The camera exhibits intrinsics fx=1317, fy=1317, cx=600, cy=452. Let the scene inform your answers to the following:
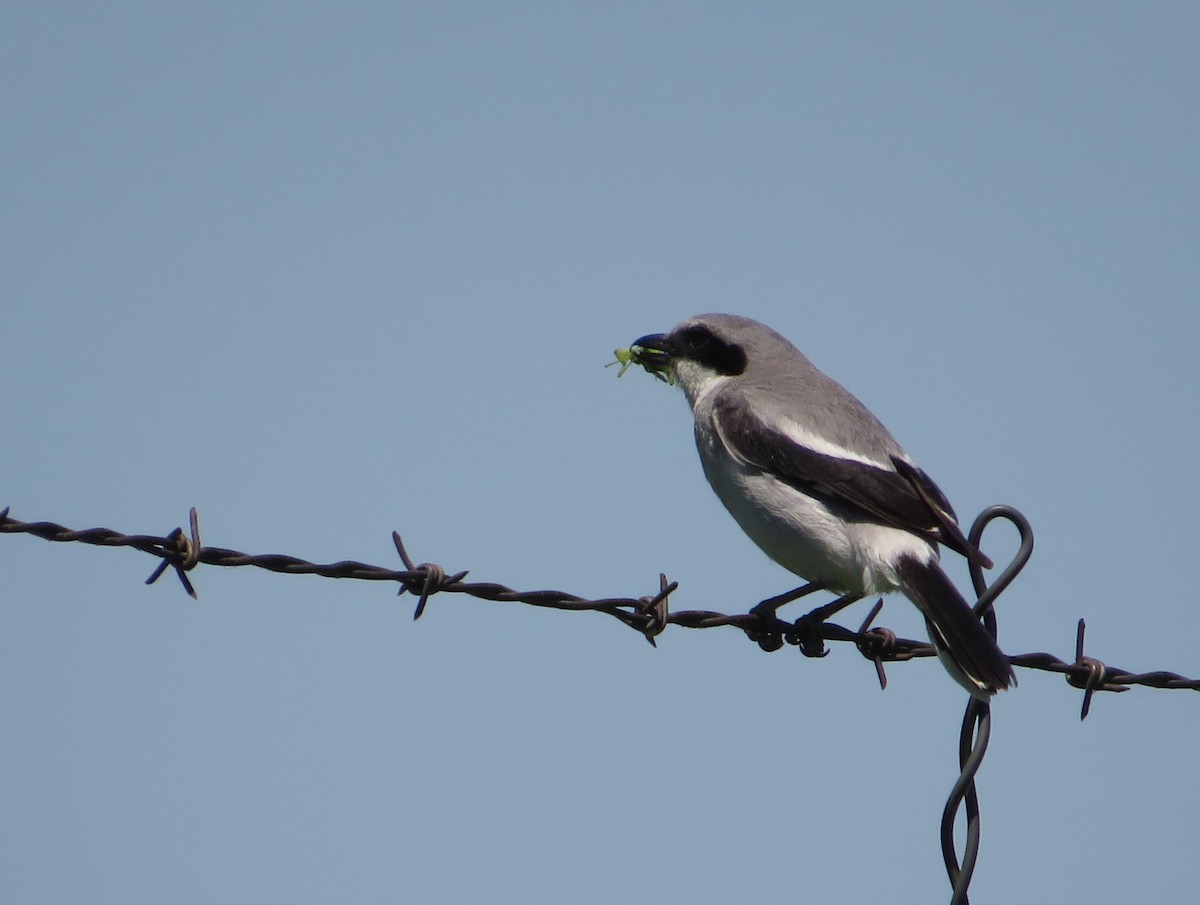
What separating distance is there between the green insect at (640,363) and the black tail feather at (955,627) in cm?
210

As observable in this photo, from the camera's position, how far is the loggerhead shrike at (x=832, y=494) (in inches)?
187

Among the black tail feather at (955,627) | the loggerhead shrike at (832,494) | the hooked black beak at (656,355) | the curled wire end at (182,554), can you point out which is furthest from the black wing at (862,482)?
the curled wire end at (182,554)

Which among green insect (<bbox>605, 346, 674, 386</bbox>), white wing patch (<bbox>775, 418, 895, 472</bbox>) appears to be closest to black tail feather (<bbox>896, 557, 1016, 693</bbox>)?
white wing patch (<bbox>775, 418, 895, 472</bbox>)

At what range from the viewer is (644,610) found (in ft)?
12.2

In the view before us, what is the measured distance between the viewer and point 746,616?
4125 mm

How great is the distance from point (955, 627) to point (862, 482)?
0.84 m

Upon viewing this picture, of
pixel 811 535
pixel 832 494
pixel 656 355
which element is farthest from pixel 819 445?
pixel 656 355

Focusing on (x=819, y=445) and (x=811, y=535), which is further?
(x=819, y=445)

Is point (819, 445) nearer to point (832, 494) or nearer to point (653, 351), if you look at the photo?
point (832, 494)

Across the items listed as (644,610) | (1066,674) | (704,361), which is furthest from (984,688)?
(704,361)

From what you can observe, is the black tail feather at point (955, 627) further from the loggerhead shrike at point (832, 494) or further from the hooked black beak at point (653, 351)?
the hooked black beak at point (653, 351)

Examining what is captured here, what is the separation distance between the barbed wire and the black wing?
0.48m

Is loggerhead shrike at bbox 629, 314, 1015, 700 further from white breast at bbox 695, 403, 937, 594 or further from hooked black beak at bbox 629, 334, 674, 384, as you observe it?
hooked black beak at bbox 629, 334, 674, 384

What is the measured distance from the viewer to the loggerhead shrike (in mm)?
4742
